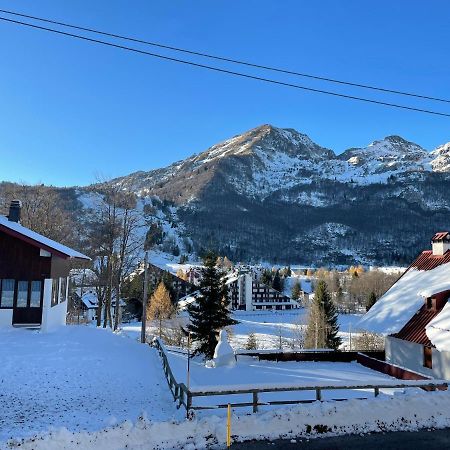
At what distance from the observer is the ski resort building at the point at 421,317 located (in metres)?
19.9

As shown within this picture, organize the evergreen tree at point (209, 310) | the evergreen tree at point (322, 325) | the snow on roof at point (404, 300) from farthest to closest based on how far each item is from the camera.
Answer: the evergreen tree at point (322, 325) → the evergreen tree at point (209, 310) → the snow on roof at point (404, 300)

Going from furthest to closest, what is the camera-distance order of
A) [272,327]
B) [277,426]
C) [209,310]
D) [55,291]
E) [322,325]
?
[272,327], [322,325], [209,310], [55,291], [277,426]

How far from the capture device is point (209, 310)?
3219 centimetres

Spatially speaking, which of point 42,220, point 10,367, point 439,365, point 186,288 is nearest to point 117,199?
point 42,220

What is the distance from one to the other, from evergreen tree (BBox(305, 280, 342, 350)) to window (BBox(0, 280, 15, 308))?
1409 inches

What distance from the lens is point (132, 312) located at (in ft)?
286

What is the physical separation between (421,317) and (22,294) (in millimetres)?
20753

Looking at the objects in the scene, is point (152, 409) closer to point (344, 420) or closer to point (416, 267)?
point (344, 420)

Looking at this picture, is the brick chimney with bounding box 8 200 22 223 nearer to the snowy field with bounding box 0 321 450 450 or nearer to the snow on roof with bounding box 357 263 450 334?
the snowy field with bounding box 0 321 450 450

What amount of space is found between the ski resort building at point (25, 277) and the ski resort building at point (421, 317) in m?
17.5

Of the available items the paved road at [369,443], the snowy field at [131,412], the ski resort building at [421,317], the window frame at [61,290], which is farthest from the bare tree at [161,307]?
the paved road at [369,443]

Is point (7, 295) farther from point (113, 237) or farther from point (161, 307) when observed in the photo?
point (161, 307)

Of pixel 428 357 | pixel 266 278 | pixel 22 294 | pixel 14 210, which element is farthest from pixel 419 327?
pixel 266 278

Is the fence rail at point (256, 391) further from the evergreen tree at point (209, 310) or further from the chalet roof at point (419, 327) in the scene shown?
the evergreen tree at point (209, 310)
